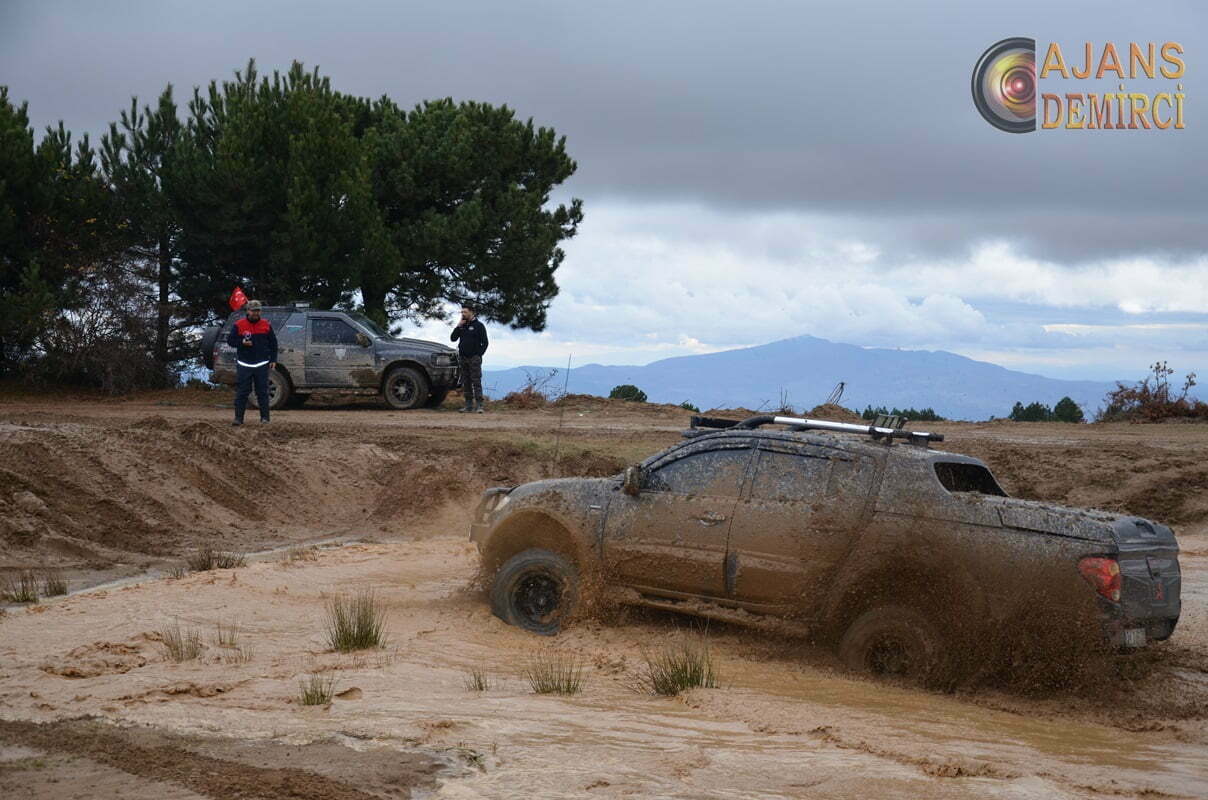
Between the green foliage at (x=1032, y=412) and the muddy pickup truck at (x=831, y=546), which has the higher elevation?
the green foliage at (x=1032, y=412)

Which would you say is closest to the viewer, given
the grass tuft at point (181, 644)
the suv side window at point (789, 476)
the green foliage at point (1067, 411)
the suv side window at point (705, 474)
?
the grass tuft at point (181, 644)

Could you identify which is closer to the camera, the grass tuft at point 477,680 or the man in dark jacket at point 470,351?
the grass tuft at point 477,680

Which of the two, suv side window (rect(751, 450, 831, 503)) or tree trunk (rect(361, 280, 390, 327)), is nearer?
suv side window (rect(751, 450, 831, 503))

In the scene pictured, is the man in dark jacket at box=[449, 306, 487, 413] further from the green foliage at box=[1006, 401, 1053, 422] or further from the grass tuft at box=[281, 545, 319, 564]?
the green foliage at box=[1006, 401, 1053, 422]

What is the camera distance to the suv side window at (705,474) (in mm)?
9742

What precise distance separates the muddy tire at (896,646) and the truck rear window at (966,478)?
1.02 metres

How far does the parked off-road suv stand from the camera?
24.9 metres

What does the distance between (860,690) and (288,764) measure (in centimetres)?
391

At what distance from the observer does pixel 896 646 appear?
8.70 m

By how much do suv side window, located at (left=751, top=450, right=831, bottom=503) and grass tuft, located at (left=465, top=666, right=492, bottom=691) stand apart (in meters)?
2.42

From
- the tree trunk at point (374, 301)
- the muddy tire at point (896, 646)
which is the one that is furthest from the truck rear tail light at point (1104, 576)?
the tree trunk at point (374, 301)

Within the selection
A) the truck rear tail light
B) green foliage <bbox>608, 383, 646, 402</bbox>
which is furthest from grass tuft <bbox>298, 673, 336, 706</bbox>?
green foliage <bbox>608, 383, 646, 402</bbox>

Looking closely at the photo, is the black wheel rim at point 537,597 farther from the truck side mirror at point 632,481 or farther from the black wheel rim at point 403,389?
the black wheel rim at point 403,389

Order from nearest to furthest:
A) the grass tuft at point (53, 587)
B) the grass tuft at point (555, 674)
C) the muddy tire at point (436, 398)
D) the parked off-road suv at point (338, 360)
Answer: the grass tuft at point (555, 674), the grass tuft at point (53, 587), the parked off-road suv at point (338, 360), the muddy tire at point (436, 398)
